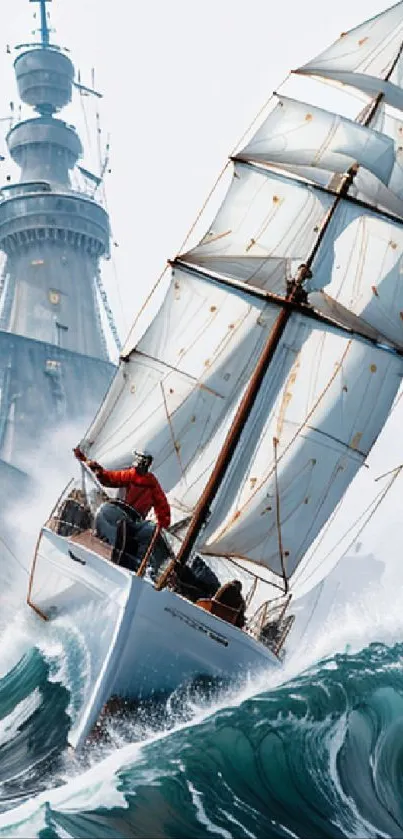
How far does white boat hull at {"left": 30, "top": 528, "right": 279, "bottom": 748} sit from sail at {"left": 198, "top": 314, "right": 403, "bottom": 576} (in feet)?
13.6

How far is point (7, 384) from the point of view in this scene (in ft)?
283

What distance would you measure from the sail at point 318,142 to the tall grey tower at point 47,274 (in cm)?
5624

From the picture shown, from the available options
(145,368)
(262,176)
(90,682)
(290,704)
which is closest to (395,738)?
(290,704)

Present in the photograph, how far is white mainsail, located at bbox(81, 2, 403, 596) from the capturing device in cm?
2848

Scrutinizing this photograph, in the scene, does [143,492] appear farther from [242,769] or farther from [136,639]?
[242,769]

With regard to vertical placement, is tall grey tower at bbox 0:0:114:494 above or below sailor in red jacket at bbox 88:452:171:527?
above

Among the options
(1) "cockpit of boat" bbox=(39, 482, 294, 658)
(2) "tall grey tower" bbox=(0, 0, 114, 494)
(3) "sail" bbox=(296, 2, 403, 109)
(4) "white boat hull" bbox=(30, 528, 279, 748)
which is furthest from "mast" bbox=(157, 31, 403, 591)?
(2) "tall grey tower" bbox=(0, 0, 114, 494)

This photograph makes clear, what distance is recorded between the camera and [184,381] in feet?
96.9

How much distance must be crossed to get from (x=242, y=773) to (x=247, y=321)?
582 inches

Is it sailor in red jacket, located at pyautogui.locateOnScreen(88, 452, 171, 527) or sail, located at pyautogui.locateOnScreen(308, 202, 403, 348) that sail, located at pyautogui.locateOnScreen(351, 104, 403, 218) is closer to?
sail, located at pyautogui.locateOnScreen(308, 202, 403, 348)

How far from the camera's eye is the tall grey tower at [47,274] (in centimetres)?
8656

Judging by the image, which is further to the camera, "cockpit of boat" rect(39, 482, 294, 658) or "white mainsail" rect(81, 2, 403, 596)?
"white mainsail" rect(81, 2, 403, 596)

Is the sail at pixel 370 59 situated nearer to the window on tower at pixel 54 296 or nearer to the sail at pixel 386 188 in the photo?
the sail at pixel 386 188

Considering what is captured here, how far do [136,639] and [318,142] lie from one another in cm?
1608
